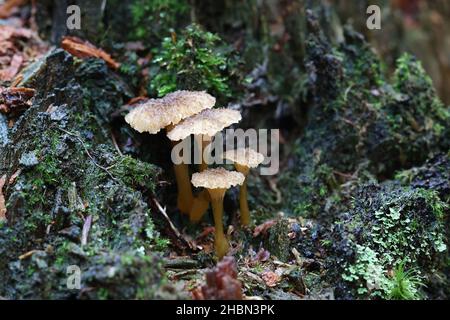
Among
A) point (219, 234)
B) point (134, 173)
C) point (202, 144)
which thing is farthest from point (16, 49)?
point (219, 234)

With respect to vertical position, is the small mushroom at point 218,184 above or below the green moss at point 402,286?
above

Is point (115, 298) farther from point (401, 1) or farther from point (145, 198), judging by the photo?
point (401, 1)

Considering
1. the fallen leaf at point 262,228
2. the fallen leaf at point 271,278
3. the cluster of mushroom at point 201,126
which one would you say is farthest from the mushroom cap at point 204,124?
the fallen leaf at point 271,278

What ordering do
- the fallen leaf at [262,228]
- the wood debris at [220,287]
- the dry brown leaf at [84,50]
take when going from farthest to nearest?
1. the dry brown leaf at [84,50]
2. the fallen leaf at [262,228]
3. the wood debris at [220,287]

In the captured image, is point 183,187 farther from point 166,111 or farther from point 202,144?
point 166,111

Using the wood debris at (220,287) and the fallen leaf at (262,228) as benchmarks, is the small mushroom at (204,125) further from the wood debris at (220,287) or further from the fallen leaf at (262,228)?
the wood debris at (220,287)

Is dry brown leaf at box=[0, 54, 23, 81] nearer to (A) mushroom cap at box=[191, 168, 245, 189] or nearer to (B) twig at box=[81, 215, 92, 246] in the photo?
(B) twig at box=[81, 215, 92, 246]

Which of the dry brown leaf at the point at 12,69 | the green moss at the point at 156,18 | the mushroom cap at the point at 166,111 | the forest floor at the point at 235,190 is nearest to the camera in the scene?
the forest floor at the point at 235,190
